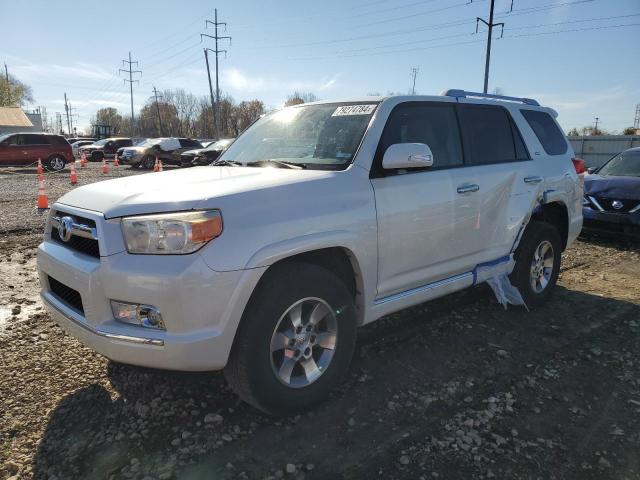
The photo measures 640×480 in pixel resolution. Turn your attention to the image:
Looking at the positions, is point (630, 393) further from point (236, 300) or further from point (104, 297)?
point (104, 297)

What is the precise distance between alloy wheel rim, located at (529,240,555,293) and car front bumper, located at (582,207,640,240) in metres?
3.52

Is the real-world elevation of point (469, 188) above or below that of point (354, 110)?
below

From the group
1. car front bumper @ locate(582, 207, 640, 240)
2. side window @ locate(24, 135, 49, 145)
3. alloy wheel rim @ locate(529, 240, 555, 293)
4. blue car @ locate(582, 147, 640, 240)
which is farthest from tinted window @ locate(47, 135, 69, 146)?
alloy wheel rim @ locate(529, 240, 555, 293)

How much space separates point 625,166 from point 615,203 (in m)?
1.28

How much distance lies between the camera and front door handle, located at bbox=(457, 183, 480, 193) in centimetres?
363

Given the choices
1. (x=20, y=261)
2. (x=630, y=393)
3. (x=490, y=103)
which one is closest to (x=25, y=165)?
(x=20, y=261)

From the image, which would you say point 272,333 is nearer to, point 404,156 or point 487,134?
point 404,156

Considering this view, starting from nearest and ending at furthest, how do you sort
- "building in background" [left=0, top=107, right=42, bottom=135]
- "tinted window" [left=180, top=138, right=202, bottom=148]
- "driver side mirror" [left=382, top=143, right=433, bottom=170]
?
"driver side mirror" [left=382, top=143, right=433, bottom=170] → "tinted window" [left=180, top=138, right=202, bottom=148] → "building in background" [left=0, top=107, right=42, bottom=135]

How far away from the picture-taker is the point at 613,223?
25.0ft

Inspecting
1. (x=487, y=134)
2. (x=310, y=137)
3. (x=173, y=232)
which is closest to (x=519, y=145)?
(x=487, y=134)

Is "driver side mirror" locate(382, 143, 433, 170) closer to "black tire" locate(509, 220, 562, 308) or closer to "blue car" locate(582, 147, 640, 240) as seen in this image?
"black tire" locate(509, 220, 562, 308)

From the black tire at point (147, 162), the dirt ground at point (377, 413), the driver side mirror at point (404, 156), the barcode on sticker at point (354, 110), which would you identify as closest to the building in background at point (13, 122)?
the black tire at point (147, 162)

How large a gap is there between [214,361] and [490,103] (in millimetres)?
3404

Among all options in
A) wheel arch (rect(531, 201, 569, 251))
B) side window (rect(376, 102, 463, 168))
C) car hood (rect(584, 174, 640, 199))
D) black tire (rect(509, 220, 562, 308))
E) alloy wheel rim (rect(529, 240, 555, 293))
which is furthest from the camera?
car hood (rect(584, 174, 640, 199))
